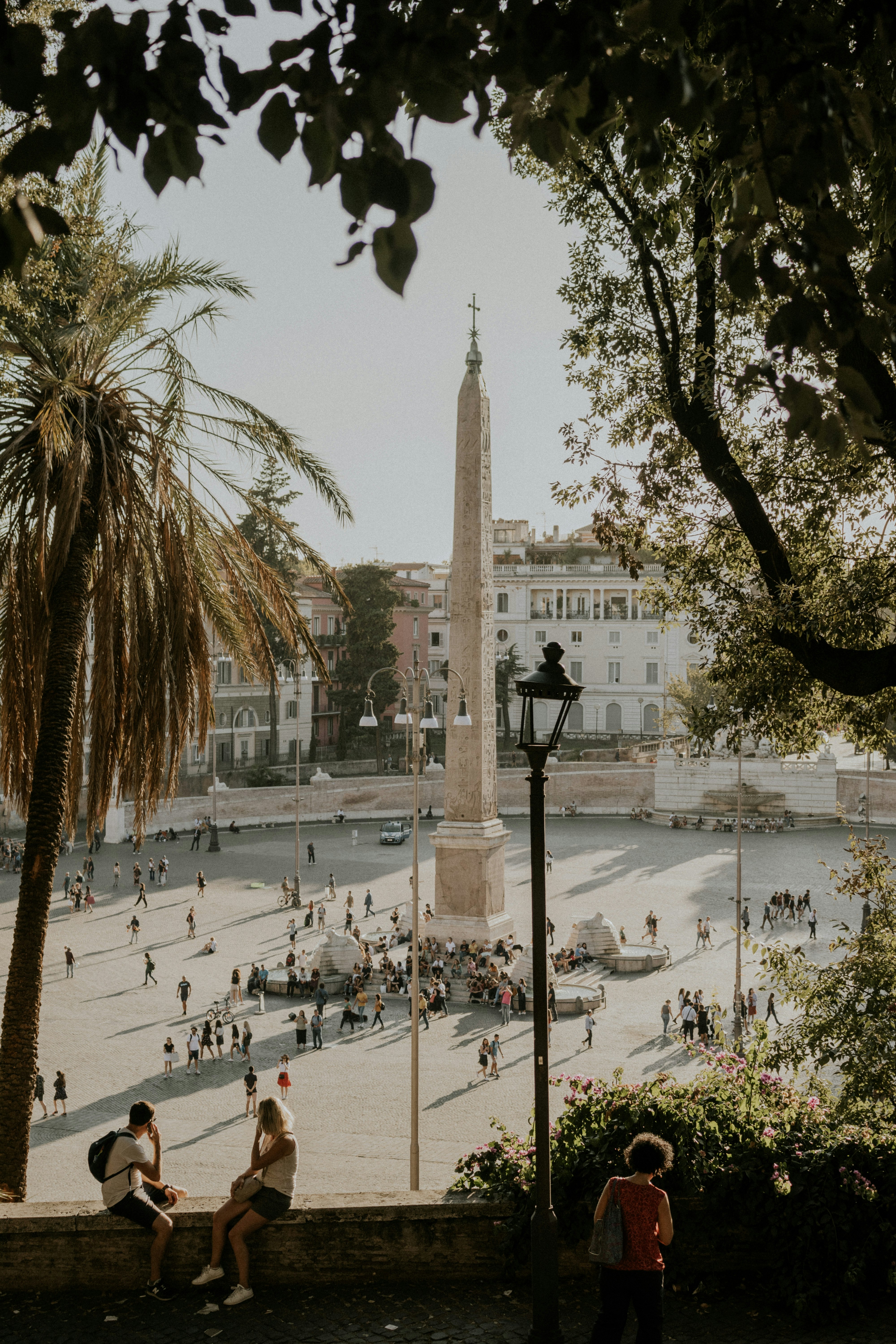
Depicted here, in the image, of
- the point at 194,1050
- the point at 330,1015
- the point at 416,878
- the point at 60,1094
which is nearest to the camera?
the point at 416,878

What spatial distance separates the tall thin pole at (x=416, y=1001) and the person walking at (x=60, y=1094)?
479 cm

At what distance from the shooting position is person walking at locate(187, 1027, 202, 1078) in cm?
1805

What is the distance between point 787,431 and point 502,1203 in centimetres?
429

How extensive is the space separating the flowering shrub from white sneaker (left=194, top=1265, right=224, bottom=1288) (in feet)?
3.83

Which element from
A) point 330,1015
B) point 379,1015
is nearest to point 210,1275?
point 379,1015

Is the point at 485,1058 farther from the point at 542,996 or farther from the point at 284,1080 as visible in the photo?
the point at 542,996

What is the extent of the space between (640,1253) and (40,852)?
13.5ft

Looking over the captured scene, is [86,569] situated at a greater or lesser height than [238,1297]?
greater

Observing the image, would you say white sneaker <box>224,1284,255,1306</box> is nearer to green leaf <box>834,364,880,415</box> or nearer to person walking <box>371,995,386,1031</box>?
green leaf <box>834,364,880,415</box>

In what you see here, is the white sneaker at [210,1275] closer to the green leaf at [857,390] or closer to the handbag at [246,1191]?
the handbag at [246,1191]

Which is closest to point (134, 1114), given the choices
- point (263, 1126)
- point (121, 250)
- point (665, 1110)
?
point (263, 1126)

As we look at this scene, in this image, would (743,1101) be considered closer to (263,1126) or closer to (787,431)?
(263,1126)

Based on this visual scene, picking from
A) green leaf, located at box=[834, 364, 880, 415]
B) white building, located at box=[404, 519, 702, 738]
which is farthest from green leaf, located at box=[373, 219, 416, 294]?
white building, located at box=[404, 519, 702, 738]

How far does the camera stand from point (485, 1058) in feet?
58.4
